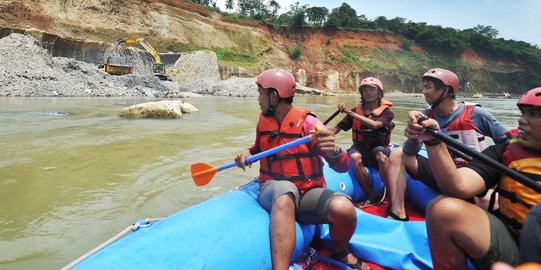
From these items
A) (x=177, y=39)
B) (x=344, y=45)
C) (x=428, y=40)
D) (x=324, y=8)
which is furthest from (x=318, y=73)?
(x=428, y=40)

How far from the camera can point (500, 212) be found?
5.35 feet

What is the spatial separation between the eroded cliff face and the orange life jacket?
2804 cm

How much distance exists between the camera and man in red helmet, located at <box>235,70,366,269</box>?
1.99m

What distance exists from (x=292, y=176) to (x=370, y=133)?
63.2 inches

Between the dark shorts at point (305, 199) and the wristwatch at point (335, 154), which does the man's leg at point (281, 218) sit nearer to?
the dark shorts at point (305, 199)

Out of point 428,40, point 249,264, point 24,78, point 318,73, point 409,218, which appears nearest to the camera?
point 249,264

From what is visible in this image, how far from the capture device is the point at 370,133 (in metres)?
3.56

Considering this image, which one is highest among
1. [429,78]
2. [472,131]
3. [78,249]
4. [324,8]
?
[324,8]

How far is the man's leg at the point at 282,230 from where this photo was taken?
191 centimetres

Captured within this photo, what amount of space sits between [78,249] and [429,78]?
3.12 meters

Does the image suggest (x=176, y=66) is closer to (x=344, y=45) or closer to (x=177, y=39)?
(x=177, y=39)

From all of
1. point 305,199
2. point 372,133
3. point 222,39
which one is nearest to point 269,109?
point 305,199

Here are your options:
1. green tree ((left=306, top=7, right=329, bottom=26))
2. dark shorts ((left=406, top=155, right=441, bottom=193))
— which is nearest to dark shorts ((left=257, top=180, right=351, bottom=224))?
dark shorts ((left=406, top=155, right=441, bottom=193))

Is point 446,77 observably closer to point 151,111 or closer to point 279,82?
Result: point 279,82
